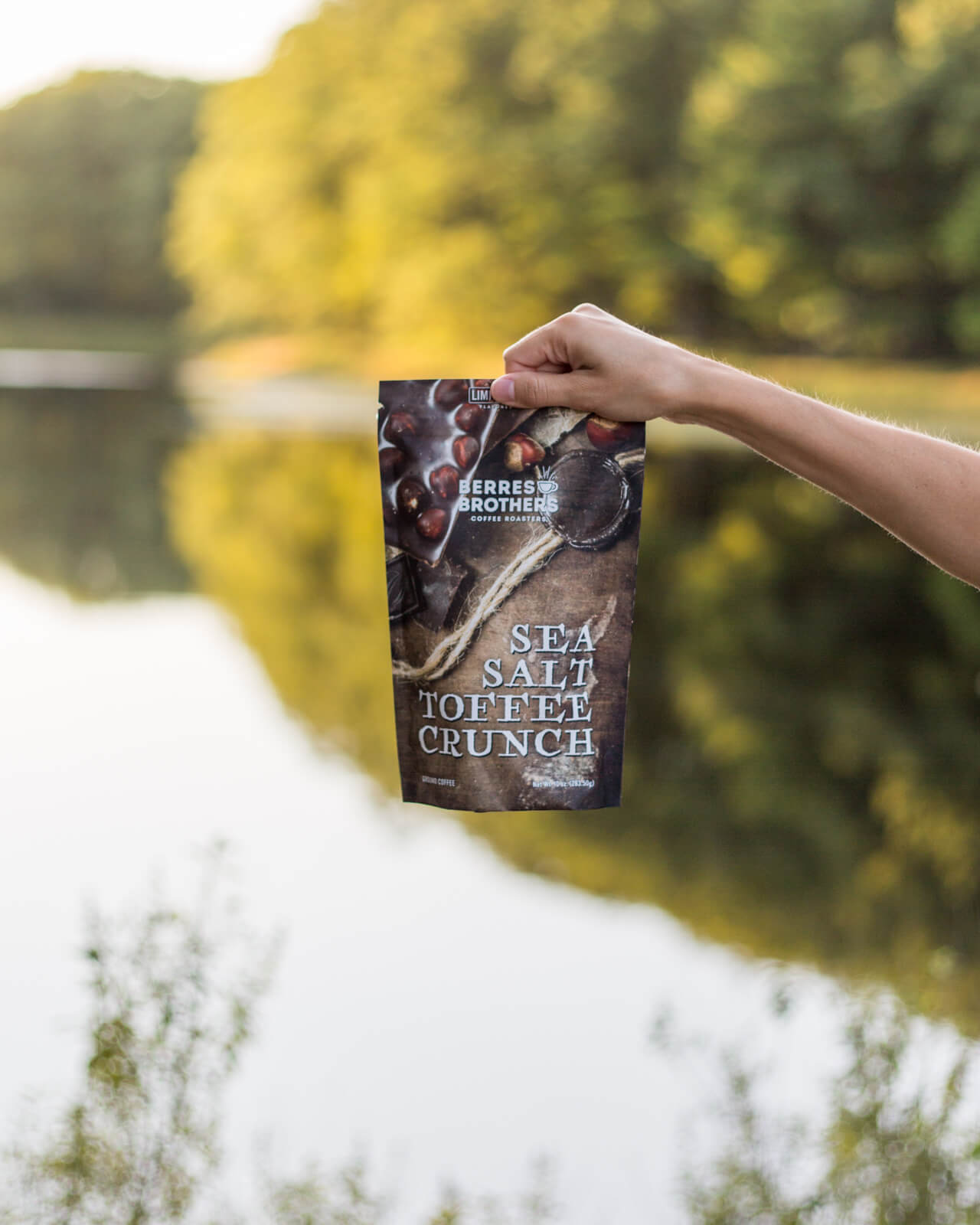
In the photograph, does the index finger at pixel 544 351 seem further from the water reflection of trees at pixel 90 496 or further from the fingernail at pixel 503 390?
the water reflection of trees at pixel 90 496

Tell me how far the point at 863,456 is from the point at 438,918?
7368mm

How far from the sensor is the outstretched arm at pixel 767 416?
156 cm

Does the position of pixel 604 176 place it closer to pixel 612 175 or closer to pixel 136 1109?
pixel 612 175

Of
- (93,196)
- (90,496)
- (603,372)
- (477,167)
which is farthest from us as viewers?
(93,196)

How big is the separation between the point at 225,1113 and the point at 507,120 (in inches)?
1552

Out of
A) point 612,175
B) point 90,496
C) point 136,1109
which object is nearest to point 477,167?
point 612,175

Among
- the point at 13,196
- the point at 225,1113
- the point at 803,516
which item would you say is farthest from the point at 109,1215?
the point at 13,196

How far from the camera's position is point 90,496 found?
2412cm

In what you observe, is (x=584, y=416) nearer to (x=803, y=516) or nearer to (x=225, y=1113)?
(x=225, y=1113)

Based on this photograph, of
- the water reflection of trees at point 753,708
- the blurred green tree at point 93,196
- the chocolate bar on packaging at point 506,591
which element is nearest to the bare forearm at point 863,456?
the chocolate bar on packaging at point 506,591

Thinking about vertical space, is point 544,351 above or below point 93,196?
below

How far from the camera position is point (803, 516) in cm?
2350

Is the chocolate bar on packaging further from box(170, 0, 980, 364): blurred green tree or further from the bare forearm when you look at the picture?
box(170, 0, 980, 364): blurred green tree

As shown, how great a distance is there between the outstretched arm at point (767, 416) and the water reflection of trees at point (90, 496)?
16798 millimetres
